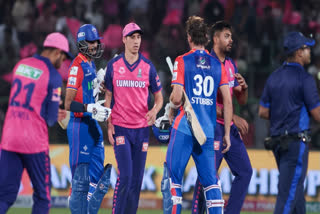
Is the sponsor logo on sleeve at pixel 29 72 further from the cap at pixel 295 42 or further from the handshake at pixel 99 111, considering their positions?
the cap at pixel 295 42

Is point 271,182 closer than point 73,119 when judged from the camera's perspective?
No

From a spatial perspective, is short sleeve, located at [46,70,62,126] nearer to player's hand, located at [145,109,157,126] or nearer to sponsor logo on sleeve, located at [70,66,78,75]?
sponsor logo on sleeve, located at [70,66,78,75]

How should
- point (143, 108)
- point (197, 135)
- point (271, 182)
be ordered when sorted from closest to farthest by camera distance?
1. point (197, 135)
2. point (143, 108)
3. point (271, 182)

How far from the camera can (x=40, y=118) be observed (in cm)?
651

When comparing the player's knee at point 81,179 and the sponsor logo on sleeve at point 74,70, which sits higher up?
the sponsor logo on sleeve at point 74,70

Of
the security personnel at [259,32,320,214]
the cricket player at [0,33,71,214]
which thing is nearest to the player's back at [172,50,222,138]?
the security personnel at [259,32,320,214]

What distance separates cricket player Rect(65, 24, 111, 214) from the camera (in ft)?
26.4

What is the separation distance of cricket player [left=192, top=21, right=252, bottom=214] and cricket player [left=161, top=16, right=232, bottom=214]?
44 cm

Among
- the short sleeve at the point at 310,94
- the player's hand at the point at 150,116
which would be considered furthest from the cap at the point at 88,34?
the short sleeve at the point at 310,94

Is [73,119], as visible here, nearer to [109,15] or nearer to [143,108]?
[143,108]

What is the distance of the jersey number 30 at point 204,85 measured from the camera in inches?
288

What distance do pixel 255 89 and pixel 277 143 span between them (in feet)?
21.7

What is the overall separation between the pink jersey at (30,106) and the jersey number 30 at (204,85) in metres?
1.78

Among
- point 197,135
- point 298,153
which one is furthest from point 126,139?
point 298,153
